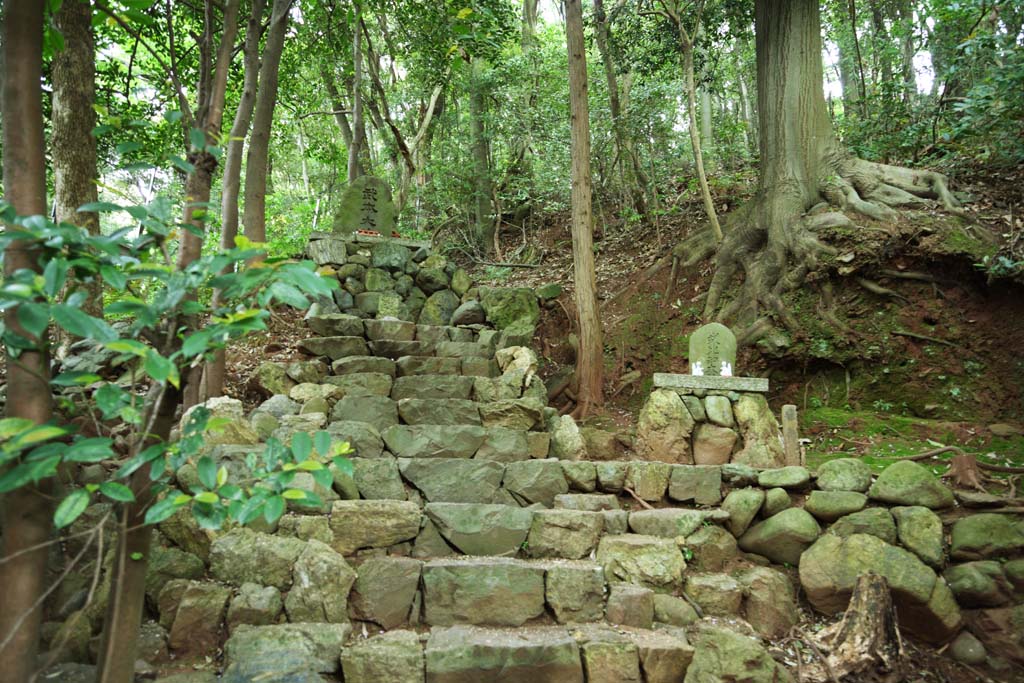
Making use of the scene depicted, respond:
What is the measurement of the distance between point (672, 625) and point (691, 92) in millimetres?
6882

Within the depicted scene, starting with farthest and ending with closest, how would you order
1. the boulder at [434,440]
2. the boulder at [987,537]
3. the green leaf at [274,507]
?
the boulder at [434,440], the boulder at [987,537], the green leaf at [274,507]

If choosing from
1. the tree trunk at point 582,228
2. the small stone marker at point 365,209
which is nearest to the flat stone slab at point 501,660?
the tree trunk at point 582,228

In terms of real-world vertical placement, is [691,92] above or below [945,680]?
above

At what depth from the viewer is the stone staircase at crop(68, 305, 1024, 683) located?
3539 mm

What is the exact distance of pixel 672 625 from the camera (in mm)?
3986

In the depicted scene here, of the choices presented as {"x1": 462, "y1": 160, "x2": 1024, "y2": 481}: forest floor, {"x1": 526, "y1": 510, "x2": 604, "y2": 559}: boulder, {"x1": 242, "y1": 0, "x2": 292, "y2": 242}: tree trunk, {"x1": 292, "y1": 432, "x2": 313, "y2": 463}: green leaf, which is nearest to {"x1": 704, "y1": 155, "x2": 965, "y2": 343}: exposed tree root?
{"x1": 462, "y1": 160, "x2": 1024, "y2": 481}: forest floor

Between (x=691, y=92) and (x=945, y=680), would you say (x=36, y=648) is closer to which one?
(x=945, y=680)

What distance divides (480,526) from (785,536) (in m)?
2.15

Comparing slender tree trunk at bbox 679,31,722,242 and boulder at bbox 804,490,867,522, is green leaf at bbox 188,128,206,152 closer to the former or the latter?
boulder at bbox 804,490,867,522

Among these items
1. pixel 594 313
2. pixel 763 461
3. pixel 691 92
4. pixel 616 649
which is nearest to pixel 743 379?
→ pixel 763 461

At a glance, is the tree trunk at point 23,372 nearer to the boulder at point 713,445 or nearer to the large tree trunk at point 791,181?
the boulder at point 713,445

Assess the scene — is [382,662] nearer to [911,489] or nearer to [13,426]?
[13,426]

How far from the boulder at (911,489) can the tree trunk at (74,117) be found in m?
6.59

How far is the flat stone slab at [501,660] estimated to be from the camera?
349cm
